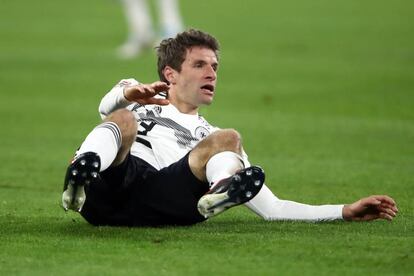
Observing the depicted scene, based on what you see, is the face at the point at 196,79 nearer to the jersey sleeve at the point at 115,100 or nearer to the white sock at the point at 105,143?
the jersey sleeve at the point at 115,100

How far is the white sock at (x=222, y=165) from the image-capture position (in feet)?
25.3

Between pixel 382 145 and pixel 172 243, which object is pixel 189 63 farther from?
pixel 382 145

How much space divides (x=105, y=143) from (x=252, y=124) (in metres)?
9.97

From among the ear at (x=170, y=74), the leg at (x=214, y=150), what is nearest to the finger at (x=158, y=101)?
the leg at (x=214, y=150)

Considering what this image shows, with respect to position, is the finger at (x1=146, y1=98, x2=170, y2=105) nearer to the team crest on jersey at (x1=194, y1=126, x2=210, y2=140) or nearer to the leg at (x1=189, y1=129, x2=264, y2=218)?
the leg at (x1=189, y1=129, x2=264, y2=218)

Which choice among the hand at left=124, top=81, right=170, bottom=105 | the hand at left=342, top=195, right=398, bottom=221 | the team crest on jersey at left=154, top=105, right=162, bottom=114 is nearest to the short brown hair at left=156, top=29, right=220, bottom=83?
the team crest on jersey at left=154, top=105, right=162, bottom=114

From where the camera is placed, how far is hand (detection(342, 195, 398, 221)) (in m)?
8.46

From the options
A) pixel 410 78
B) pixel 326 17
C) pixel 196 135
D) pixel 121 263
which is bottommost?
pixel 121 263

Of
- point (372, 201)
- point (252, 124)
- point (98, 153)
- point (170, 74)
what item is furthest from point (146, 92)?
point (252, 124)

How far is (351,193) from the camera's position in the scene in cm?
1123

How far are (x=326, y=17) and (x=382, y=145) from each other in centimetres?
1939

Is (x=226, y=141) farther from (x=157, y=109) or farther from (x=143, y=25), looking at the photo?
(x=143, y=25)

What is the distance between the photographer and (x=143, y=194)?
831cm

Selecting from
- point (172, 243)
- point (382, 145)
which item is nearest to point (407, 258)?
point (172, 243)
